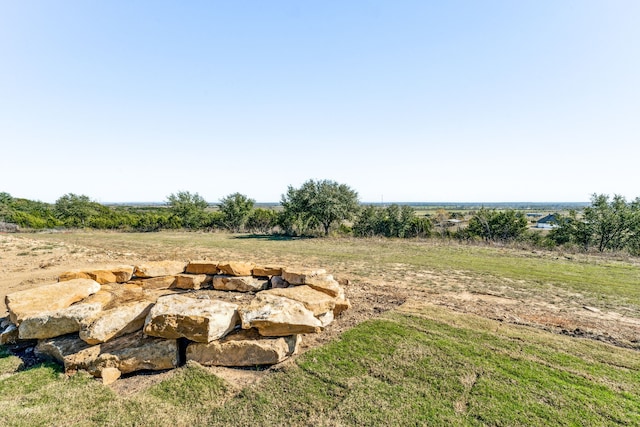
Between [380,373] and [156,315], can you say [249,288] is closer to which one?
[156,315]

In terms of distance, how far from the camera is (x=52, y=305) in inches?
166

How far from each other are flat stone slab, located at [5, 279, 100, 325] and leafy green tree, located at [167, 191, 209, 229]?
91.0 feet

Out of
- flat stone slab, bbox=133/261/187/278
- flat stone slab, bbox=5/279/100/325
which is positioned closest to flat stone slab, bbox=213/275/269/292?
flat stone slab, bbox=133/261/187/278

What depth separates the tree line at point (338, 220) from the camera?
60.5 feet

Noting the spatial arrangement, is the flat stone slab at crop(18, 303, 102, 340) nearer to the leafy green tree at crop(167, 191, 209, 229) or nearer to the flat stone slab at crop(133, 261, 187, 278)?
the flat stone slab at crop(133, 261, 187, 278)

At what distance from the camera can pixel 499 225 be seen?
2266cm

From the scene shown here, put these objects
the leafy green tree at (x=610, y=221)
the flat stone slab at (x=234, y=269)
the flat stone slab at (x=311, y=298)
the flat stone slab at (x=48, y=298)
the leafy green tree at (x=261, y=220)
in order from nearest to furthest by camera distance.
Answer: the flat stone slab at (x=48, y=298) < the flat stone slab at (x=311, y=298) < the flat stone slab at (x=234, y=269) < the leafy green tree at (x=610, y=221) < the leafy green tree at (x=261, y=220)

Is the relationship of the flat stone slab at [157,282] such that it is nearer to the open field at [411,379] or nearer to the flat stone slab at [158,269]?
the flat stone slab at [158,269]

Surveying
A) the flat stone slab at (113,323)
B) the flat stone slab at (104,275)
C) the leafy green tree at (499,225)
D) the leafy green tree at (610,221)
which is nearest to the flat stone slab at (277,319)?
the flat stone slab at (113,323)

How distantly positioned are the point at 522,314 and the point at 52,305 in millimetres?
8143

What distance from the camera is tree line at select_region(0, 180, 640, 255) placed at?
60.5 feet

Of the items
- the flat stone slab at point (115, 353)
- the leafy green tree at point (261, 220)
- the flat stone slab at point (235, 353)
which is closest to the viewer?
the flat stone slab at point (115, 353)

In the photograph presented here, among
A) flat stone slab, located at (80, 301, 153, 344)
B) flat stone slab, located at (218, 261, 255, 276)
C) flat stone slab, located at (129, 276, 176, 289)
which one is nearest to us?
flat stone slab, located at (80, 301, 153, 344)

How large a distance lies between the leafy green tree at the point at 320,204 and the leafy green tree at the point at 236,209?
705 centimetres
